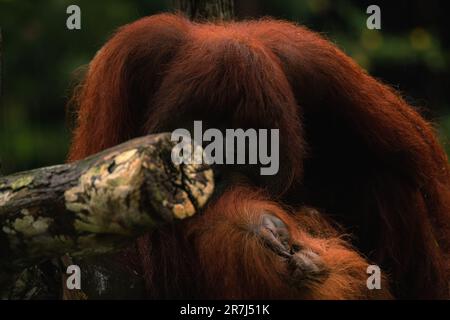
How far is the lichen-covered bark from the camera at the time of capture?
1.70 m

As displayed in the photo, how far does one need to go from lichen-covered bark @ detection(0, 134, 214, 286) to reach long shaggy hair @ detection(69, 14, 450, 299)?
0.45m

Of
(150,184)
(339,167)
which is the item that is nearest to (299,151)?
(339,167)

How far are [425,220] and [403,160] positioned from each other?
21 centimetres

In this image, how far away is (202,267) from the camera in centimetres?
227

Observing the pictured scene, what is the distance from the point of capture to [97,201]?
5.69 feet

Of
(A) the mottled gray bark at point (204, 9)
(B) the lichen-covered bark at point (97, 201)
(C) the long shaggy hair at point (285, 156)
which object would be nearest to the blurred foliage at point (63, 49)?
(A) the mottled gray bark at point (204, 9)

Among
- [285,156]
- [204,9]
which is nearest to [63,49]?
[204,9]

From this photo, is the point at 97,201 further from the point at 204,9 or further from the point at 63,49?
the point at 63,49

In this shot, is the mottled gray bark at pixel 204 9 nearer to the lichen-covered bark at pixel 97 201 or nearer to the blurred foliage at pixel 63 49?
the lichen-covered bark at pixel 97 201

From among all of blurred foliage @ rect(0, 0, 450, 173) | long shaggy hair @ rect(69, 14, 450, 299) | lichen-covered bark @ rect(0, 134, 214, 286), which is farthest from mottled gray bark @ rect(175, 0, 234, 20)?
blurred foliage @ rect(0, 0, 450, 173)

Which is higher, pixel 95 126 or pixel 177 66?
pixel 177 66

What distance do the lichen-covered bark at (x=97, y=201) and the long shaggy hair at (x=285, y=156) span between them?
0.45m
